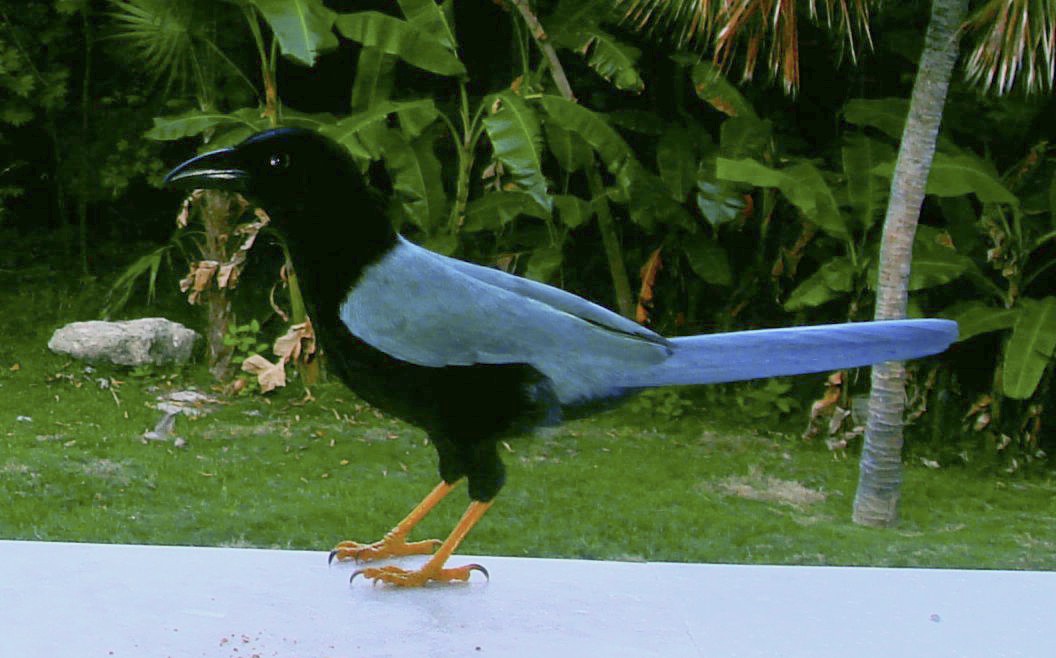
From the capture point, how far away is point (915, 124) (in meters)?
4.25

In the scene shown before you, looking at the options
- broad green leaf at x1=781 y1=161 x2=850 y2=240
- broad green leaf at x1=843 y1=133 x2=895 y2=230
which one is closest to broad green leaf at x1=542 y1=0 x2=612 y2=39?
broad green leaf at x1=781 y1=161 x2=850 y2=240

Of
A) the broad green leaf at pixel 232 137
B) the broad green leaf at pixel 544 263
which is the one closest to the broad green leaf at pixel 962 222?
the broad green leaf at pixel 544 263

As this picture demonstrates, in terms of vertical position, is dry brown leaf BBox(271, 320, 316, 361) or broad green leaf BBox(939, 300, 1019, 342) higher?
broad green leaf BBox(939, 300, 1019, 342)

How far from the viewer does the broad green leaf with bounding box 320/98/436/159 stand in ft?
15.7

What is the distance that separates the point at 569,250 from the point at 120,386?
8.04 feet

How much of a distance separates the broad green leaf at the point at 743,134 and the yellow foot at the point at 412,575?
378cm

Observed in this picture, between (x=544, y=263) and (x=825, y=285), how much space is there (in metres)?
1.29

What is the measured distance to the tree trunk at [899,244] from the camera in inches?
167

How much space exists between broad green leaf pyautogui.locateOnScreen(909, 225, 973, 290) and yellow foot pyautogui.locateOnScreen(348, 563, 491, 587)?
3.33 metres

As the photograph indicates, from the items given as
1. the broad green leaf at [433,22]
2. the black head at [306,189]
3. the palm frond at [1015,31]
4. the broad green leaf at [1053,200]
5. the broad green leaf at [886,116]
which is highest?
the palm frond at [1015,31]

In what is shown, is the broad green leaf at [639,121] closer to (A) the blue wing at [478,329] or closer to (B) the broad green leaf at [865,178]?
(B) the broad green leaf at [865,178]


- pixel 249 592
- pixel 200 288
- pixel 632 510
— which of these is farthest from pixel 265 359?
pixel 249 592

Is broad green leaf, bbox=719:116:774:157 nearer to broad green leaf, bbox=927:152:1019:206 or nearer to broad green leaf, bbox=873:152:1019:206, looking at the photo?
broad green leaf, bbox=873:152:1019:206

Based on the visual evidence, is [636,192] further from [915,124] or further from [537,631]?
[537,631]
